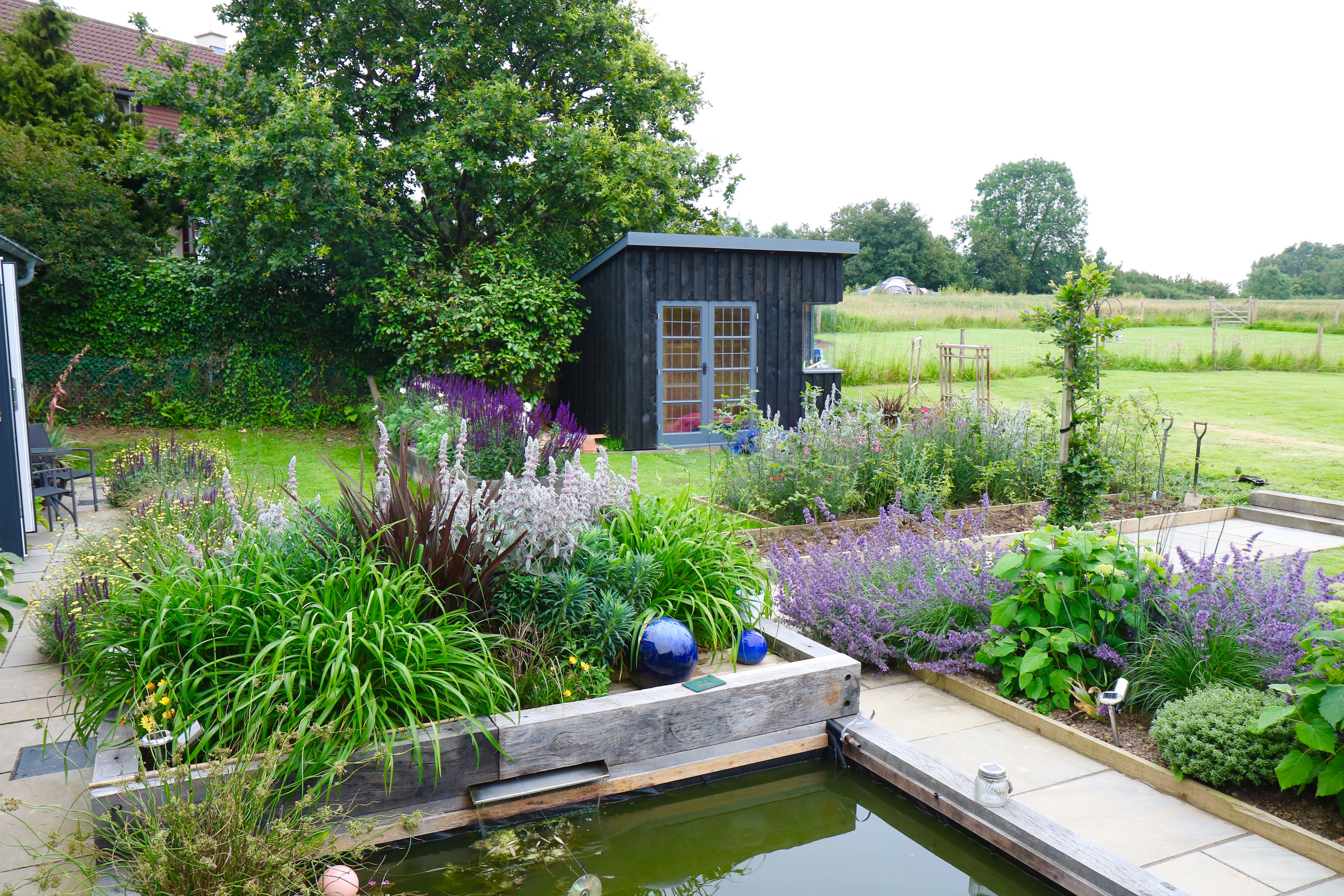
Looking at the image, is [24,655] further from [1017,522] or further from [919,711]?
[1017,522]

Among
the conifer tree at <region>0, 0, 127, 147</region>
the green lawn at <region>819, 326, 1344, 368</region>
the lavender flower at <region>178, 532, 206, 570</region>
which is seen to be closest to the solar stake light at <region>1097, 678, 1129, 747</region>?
the lavender flower at <region>178, 532, 206, 570</region>

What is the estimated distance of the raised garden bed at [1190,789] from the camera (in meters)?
2.53

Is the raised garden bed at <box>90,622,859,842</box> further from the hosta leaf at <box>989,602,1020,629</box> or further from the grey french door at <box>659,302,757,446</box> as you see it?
the grey french door at <box>659,302,757,446</box>

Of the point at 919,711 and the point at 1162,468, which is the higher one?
the point at 1162,468

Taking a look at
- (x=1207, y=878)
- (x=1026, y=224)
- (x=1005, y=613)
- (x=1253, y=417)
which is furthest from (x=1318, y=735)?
(x=1026, y=224)

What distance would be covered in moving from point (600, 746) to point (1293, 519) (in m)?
6.62

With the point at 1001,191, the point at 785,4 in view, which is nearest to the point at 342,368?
the point at 785,4

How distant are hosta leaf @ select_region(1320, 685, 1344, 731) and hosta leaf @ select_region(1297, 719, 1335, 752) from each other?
0.05m

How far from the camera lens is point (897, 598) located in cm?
380

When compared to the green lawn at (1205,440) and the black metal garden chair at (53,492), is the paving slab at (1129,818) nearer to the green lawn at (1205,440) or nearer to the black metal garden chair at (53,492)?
the green lawn at (1205,440)

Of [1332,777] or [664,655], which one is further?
[664,655]

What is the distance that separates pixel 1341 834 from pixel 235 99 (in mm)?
15999

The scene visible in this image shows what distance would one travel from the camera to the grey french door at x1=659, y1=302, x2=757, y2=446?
1100 centimetres

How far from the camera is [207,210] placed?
13062 mm
